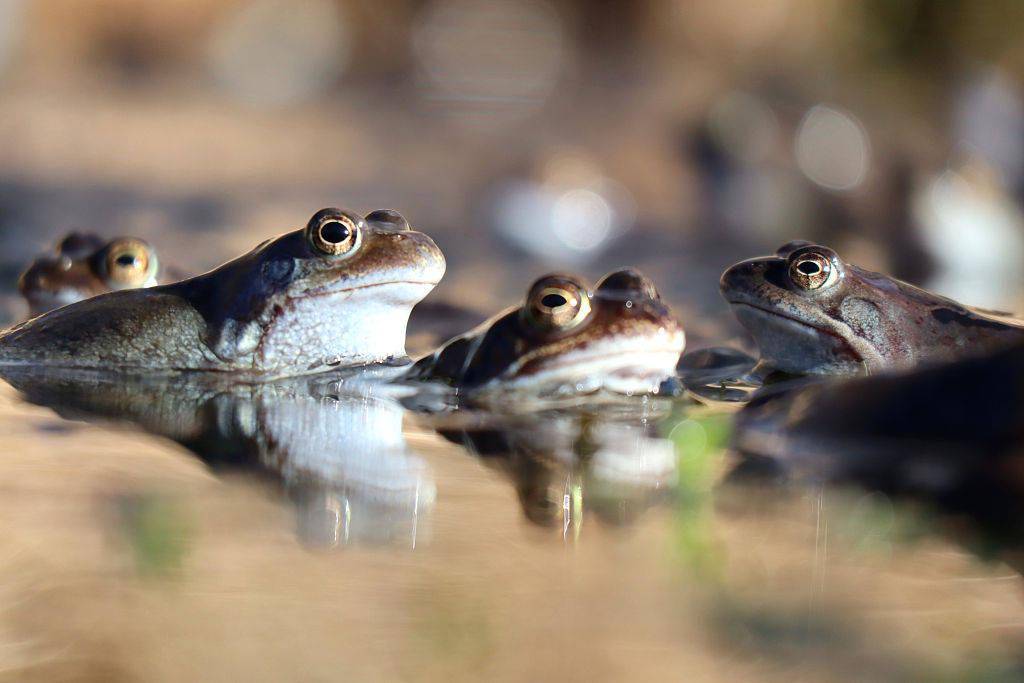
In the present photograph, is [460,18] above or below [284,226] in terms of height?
above

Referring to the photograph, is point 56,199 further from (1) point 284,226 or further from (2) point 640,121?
(2) point 640,121

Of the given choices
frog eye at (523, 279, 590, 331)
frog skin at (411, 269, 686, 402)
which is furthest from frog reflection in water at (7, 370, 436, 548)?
frog eye at (523, 279, 590, 331)

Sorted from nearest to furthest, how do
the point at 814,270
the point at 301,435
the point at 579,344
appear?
the point at 301,435
the point at 579,344
the point at 814,270

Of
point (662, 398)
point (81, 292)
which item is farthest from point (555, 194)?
point (662, 398)

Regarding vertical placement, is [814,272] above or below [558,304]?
above

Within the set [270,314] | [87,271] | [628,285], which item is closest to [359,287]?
[270,314]

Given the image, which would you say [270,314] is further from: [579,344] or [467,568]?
[467,568]

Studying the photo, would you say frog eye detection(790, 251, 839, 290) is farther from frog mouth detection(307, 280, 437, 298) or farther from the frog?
the frog
